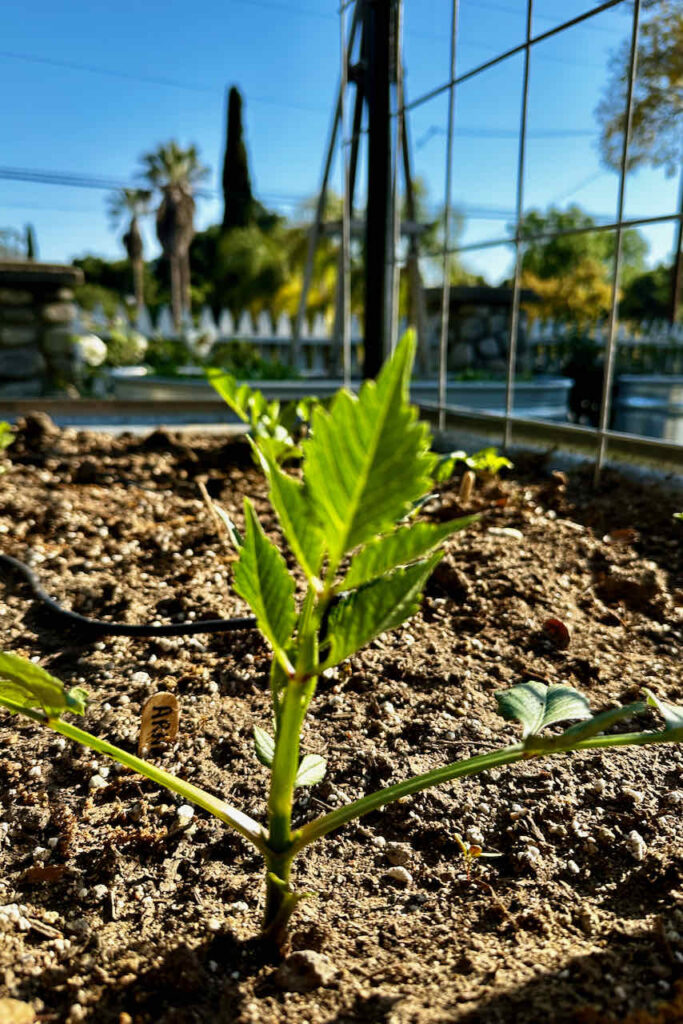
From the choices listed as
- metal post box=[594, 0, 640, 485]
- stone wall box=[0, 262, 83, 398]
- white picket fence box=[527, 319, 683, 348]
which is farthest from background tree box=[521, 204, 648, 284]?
metal post box=[594, 0, 640, 485]

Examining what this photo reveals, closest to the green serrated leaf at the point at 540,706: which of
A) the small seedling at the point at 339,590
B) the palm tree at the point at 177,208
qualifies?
the small seedling at the point at 339,590

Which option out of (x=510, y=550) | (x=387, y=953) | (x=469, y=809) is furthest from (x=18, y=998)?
(x=510, y=550)

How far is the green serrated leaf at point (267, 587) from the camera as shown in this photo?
1.87ft

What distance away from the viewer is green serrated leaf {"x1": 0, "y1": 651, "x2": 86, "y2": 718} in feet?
1.80

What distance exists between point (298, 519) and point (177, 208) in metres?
25.7

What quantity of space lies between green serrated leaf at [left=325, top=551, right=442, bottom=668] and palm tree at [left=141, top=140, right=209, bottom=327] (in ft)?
74.5

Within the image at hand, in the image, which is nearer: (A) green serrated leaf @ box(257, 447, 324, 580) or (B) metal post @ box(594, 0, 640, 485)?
(A) green serrated leaf @ box(257, 447, 324, 580)

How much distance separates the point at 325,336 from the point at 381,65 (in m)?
6.65

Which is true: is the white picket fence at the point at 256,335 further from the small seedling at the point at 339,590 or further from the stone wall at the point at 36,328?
the small seedling at the point at 339,590

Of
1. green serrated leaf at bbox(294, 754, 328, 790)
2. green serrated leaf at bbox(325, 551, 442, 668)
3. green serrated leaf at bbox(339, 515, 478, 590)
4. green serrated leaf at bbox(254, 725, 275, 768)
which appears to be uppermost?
green serrated leaf at bbox(339, 515, 478, 590)

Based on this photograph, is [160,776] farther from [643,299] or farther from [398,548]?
[643,299]

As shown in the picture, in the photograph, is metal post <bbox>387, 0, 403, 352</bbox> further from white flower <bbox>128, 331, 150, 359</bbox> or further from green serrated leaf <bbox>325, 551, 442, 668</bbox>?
white flower <bbox>128, 331, 150, 359</bbox>

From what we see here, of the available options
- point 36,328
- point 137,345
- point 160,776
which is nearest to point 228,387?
point 160,776

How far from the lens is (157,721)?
101 centimetres
